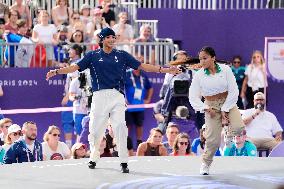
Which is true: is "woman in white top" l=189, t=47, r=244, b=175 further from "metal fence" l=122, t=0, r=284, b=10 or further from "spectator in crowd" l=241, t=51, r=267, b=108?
"metal fence" l=122, t=0, r=284, b=10

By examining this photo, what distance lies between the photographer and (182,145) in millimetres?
15789

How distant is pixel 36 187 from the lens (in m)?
12.2

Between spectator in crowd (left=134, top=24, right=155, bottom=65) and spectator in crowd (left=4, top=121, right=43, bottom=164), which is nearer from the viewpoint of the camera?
spectator in crowd (left=4, top=121, right=43, bottom=164)

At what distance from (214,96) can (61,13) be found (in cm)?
900

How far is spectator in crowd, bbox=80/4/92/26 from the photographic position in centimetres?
2167

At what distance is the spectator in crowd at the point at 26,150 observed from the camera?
15000mm

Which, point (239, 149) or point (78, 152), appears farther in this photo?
point (239, 149)

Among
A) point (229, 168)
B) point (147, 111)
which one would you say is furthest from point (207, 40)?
point (229, 168)

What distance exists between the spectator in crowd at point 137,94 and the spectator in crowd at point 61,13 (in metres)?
2.37

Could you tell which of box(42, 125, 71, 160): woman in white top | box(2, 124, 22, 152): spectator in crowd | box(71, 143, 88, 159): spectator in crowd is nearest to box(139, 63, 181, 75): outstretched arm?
box(71, 143, 88, 159): spectator in crowd

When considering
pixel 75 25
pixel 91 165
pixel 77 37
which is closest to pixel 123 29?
pixel 75 25

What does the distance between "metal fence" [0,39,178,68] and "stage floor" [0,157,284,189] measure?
570 cm

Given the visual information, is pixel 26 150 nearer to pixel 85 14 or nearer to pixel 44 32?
pixel 44 32

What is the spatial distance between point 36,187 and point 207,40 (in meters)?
11.6
